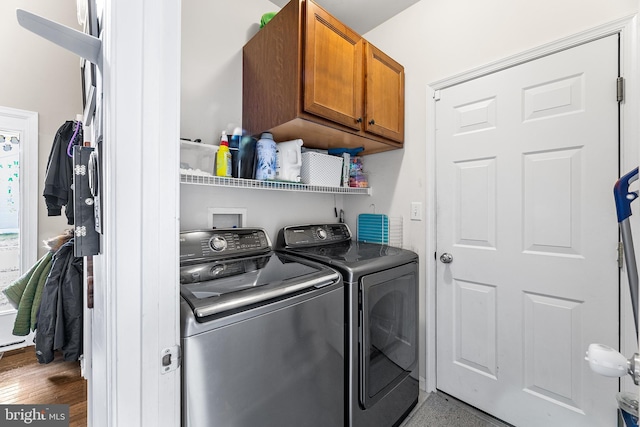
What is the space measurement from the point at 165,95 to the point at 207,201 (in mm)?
1019

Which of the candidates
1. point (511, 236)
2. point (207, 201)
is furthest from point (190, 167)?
point (511, 236)

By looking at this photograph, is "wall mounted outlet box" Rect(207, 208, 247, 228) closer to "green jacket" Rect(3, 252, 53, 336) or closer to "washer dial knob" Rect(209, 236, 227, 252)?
"washer dial knob" Rect(209, 236, 227, 252)

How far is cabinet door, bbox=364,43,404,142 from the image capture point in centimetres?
170

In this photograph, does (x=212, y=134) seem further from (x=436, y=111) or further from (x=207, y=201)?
(x=436, y=111)

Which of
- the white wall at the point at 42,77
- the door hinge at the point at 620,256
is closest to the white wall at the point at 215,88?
the door hinge at the point at 620,256

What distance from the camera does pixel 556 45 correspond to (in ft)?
Result: 4.56

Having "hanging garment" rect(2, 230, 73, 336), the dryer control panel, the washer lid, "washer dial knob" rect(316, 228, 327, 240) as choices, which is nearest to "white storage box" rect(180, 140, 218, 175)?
the washer lid

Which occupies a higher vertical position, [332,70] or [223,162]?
[332,70]

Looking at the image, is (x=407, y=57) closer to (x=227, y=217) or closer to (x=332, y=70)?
(x=332, y=70)

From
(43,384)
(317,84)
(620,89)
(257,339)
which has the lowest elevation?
(43,384)

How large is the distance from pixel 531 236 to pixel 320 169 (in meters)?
1.30

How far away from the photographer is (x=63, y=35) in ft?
2.09

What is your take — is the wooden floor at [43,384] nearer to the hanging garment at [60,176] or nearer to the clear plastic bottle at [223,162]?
the hanging garment at [60,176]

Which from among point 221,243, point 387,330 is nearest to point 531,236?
point 387,330
